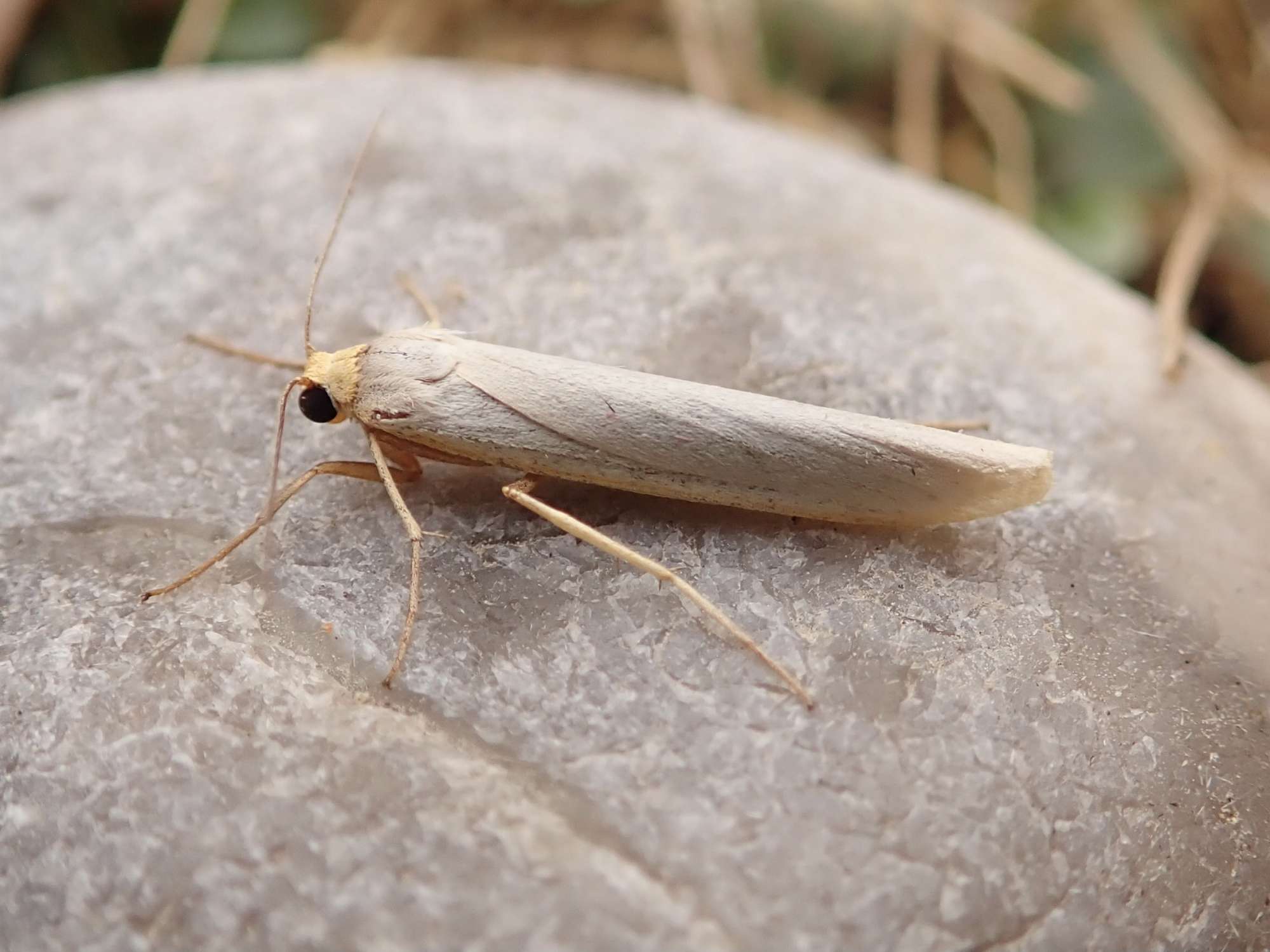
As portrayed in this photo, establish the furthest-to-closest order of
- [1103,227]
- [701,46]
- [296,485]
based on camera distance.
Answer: [701,46]
[1103,227]
[296,485]

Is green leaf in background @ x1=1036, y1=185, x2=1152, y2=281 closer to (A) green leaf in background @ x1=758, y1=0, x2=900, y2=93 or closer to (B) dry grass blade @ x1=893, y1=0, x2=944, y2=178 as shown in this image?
(B) dry grass blade @ x1=893, y1=0, x2=944, y2=178

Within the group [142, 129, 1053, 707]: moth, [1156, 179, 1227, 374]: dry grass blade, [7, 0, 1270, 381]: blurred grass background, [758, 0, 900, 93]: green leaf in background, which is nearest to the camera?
[142, 129, 1053, 707]: moth

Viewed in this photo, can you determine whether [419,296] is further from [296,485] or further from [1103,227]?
[1103,227]

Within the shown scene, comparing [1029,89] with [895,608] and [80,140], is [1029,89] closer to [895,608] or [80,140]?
[895,608]

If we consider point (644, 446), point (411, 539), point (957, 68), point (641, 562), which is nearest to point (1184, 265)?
point (957, 68)

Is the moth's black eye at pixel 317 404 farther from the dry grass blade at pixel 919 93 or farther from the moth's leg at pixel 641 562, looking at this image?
the dry grass blade at pixel 919 93

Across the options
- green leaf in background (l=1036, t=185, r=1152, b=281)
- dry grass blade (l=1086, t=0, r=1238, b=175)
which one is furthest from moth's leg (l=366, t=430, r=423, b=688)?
dry grass blade (l=1086, t=0, r=1238, b=175)

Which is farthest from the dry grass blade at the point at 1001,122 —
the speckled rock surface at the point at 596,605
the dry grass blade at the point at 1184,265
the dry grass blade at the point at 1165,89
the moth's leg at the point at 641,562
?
the moth's leg at the point at 641,562
